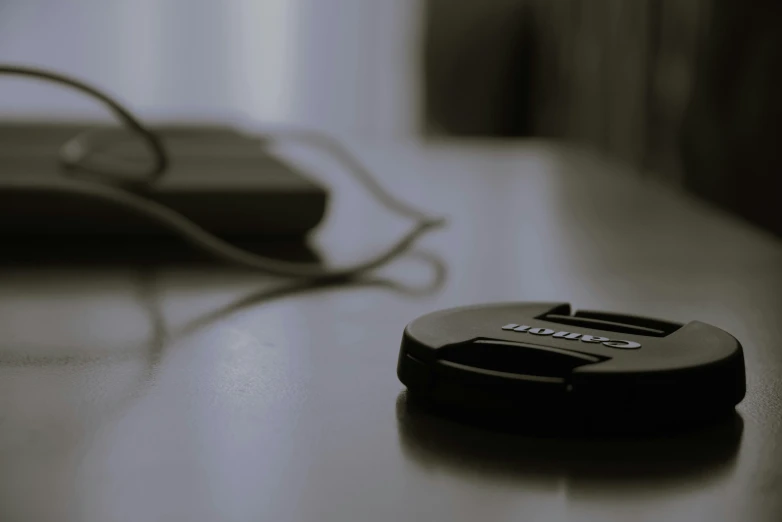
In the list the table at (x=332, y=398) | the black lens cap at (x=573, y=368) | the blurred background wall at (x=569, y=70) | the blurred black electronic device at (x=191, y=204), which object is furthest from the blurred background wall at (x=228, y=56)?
the black lens cap at (x=573, y=368)

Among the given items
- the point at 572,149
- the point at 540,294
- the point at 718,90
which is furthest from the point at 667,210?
the point at 718,90

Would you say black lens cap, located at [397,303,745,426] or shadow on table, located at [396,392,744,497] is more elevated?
black lens cap, located at [397,303,745,426]

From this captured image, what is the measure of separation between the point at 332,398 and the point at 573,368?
0.29ft

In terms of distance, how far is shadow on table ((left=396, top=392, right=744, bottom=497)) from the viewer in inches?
11.4

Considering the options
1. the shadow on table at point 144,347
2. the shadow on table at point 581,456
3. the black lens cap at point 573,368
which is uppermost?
the black lens cap at point 573,368

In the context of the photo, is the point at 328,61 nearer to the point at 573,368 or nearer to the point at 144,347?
the point at 144,347

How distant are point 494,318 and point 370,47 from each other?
3509mm

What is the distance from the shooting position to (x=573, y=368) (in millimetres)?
341

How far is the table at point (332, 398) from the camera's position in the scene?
275 mm

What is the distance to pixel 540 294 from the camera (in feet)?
1.88

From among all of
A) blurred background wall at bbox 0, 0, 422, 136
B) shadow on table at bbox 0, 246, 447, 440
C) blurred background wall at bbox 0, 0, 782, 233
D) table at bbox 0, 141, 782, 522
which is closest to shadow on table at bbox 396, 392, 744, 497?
table at bbox 0, 141, 782, 522

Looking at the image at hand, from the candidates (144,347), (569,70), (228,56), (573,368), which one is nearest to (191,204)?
(144,347)

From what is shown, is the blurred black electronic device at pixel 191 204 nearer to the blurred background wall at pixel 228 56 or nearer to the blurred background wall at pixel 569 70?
the blurred background wall at pixel 569 70

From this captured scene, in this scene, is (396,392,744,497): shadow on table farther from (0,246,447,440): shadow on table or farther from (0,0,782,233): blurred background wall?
(0,0,782,233): blurred background wall
